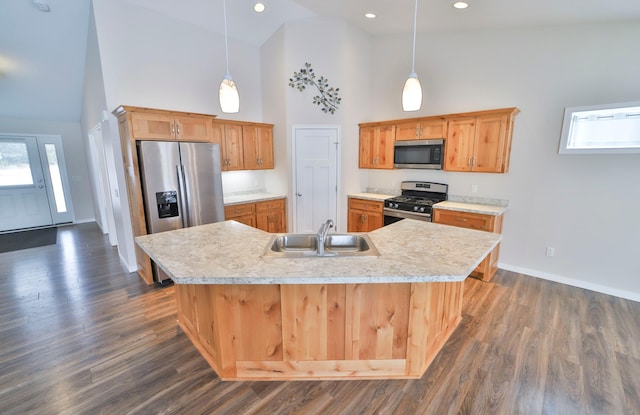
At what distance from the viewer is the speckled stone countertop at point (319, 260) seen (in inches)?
60.9

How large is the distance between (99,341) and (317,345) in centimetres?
204

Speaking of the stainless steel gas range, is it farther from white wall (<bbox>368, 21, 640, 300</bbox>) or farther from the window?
the window

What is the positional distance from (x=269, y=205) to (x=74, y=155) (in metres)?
5.66

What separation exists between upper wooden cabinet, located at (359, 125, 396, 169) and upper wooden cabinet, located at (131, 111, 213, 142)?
2573 mm

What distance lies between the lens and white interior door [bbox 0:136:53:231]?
5891 mm

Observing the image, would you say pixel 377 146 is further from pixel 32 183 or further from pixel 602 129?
pixel 32 183

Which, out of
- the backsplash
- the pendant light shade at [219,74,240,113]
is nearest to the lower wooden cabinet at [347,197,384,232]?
the backsplash

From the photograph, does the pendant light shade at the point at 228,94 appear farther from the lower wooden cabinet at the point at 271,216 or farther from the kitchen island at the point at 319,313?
the lower wooden cabinet at the point at 271,216

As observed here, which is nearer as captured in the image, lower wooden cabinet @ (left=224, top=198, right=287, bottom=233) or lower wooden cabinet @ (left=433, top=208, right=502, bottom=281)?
lower wooden cabinet @ (left=433, top=208, right=502, bottom=281)

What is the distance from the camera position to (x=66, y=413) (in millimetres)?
1745

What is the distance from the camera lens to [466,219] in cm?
364

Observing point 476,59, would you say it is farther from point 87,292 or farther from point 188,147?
point 87,292

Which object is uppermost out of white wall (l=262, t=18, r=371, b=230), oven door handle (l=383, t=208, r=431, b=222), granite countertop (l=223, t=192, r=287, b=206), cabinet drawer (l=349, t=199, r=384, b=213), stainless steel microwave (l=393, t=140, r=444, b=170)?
white wall (l=262, t=18, r=371, b=230)

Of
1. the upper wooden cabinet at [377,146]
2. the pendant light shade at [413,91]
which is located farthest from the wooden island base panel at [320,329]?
the upper wooden cabinet at [377,146]
